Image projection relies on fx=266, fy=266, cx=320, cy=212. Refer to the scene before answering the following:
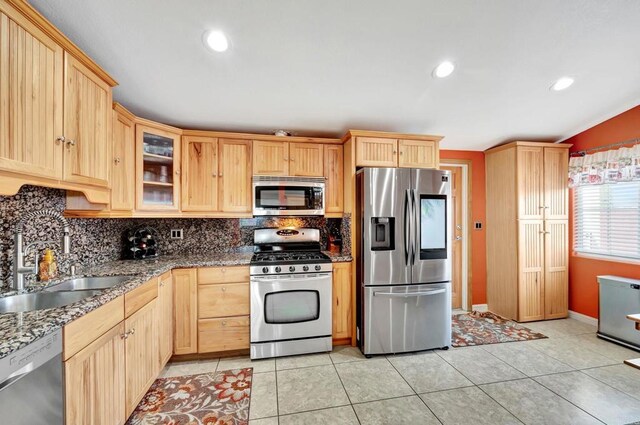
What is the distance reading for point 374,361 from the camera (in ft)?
8.39

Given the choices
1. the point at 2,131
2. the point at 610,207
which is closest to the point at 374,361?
the point at 2,131

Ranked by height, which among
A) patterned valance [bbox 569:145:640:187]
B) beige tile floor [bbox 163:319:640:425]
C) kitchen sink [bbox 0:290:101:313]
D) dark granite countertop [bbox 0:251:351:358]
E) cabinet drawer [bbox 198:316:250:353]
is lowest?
→ beige tile floor [bbox 163:319:640:425]

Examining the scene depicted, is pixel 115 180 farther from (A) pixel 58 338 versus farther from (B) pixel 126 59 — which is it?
(A) pixel 58 338

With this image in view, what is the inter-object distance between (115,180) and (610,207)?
520 centimetres

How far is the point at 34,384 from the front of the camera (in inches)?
40.9

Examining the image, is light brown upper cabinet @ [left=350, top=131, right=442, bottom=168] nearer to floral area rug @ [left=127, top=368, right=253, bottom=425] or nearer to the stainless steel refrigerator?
the stainless steel refrigerator

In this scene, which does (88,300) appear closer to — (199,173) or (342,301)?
(199,173)

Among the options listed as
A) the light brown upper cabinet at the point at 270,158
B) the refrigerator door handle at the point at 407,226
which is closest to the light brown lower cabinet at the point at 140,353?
the light brown upper cabinet at the point at 270,158

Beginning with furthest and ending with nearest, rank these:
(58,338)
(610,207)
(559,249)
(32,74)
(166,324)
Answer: (559,249), (610,207), (166,324), (32,74), (58,338)

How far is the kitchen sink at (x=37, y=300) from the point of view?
4.80 ft

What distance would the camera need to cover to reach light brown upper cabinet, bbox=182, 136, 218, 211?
9.13 feet

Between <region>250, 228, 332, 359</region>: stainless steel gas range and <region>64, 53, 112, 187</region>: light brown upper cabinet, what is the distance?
4.62 ft

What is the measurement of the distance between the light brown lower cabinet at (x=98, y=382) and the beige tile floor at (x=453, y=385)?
845 millimetres

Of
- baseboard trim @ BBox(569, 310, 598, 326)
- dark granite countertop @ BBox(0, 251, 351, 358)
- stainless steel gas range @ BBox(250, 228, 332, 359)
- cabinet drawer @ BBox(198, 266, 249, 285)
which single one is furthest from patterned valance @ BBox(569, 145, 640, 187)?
cabinet drawer @ BBox(198, 266, 249, 285)
